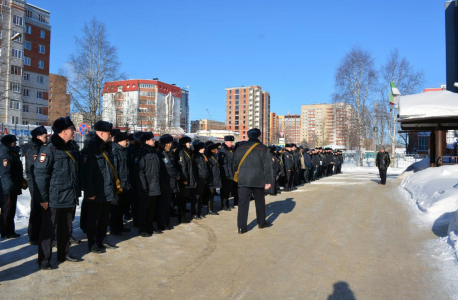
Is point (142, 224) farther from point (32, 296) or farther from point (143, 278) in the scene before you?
point (32, 296)

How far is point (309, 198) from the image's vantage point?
12.8 meters

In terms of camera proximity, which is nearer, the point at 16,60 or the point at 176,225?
the point at 176,225

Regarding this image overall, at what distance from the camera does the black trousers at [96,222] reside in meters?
5.78

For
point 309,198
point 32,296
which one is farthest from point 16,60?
point 32,296

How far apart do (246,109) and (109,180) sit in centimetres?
15381

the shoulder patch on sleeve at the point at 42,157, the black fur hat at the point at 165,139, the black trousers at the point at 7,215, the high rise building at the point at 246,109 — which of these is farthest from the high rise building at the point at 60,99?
the high rise building at the point at 246,109

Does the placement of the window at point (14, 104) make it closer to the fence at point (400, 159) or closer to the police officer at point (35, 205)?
the fence at point (400, 159)

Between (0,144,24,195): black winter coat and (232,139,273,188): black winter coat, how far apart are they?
14.7 ft

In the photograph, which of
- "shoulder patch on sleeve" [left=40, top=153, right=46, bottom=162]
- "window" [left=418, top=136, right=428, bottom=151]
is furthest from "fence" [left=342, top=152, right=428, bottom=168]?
"shoulder patch on sleeve" [left=40, top=153, right=46, bottom=162]

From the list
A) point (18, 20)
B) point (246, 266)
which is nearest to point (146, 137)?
point (246, 266)

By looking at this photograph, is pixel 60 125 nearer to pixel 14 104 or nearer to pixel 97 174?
pixel 97 174

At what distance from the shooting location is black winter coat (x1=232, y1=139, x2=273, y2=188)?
767 centimetres

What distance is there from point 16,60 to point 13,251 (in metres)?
55.6

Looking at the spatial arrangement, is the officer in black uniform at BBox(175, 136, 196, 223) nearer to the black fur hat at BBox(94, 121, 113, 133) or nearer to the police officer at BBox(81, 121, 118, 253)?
the police officer at BBox(81, 121, 118, 253)
